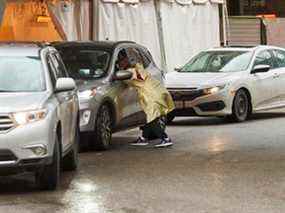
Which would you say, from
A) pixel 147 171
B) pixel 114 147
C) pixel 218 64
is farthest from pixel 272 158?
pixel 218 64

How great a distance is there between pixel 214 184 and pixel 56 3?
10706 mm

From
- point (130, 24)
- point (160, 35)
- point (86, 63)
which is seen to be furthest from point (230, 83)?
point (160, 35)

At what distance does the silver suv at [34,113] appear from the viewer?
876 cm

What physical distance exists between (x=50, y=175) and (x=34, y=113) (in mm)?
787

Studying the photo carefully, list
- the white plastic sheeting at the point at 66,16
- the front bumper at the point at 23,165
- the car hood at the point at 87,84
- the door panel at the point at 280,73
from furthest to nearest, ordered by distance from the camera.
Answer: the white plastic sheeting at the point at 66,16 → the door panel at the point at 280,73 → the car hood at the point at 87,84 → the front bumper at the point at 23,165

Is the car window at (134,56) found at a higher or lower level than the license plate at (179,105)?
higher

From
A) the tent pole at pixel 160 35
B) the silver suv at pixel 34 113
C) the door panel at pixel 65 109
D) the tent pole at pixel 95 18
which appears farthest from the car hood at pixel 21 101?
the tent pole at pixel 160 35

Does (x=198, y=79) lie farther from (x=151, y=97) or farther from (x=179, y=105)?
(x=151, y=97)

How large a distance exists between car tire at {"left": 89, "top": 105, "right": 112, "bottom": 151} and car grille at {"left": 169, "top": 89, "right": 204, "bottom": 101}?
3.90 m

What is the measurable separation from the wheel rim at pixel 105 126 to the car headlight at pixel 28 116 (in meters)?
3.89

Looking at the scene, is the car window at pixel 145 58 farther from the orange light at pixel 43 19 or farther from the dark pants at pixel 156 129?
the orange light at pixel 43 19

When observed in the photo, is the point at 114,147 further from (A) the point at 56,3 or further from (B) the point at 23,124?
(A) the point at 56,3

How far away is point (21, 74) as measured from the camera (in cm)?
984

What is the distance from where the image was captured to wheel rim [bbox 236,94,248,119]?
1739 centimetres
